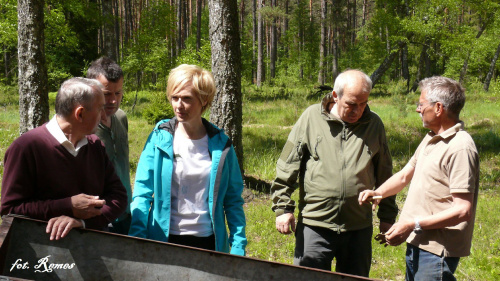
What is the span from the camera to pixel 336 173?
10.8 feet

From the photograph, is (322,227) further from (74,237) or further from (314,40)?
(314,40)

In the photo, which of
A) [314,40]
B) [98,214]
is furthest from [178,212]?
[314,40]

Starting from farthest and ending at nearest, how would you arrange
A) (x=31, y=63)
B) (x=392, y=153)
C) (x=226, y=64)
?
(x=392, y=153) < (x=31, y=63) < (x=226, y=64)

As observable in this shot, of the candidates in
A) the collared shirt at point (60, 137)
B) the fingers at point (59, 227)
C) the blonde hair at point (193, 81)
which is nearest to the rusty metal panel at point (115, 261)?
the fingers at point (59, 227)

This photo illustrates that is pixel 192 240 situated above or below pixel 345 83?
below

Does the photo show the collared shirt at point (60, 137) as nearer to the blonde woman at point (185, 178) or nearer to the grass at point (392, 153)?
the blonde woman at point (185, 178)

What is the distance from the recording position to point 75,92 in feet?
7.70

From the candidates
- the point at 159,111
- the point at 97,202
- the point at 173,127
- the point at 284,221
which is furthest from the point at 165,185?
the point at 159,111

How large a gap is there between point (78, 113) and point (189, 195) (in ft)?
2.75

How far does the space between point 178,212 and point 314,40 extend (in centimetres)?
3953

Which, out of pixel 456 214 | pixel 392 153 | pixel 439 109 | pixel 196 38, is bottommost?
pixel 392 153

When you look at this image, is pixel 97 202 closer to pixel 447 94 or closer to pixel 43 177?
pixel 43 177

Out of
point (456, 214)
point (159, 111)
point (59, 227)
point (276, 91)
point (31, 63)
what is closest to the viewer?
point (59, 227)

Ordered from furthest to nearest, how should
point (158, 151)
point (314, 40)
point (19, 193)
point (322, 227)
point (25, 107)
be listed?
point (314, 40), point (25, 107), point (322, 227), point (158, 151), point (19, 193)
